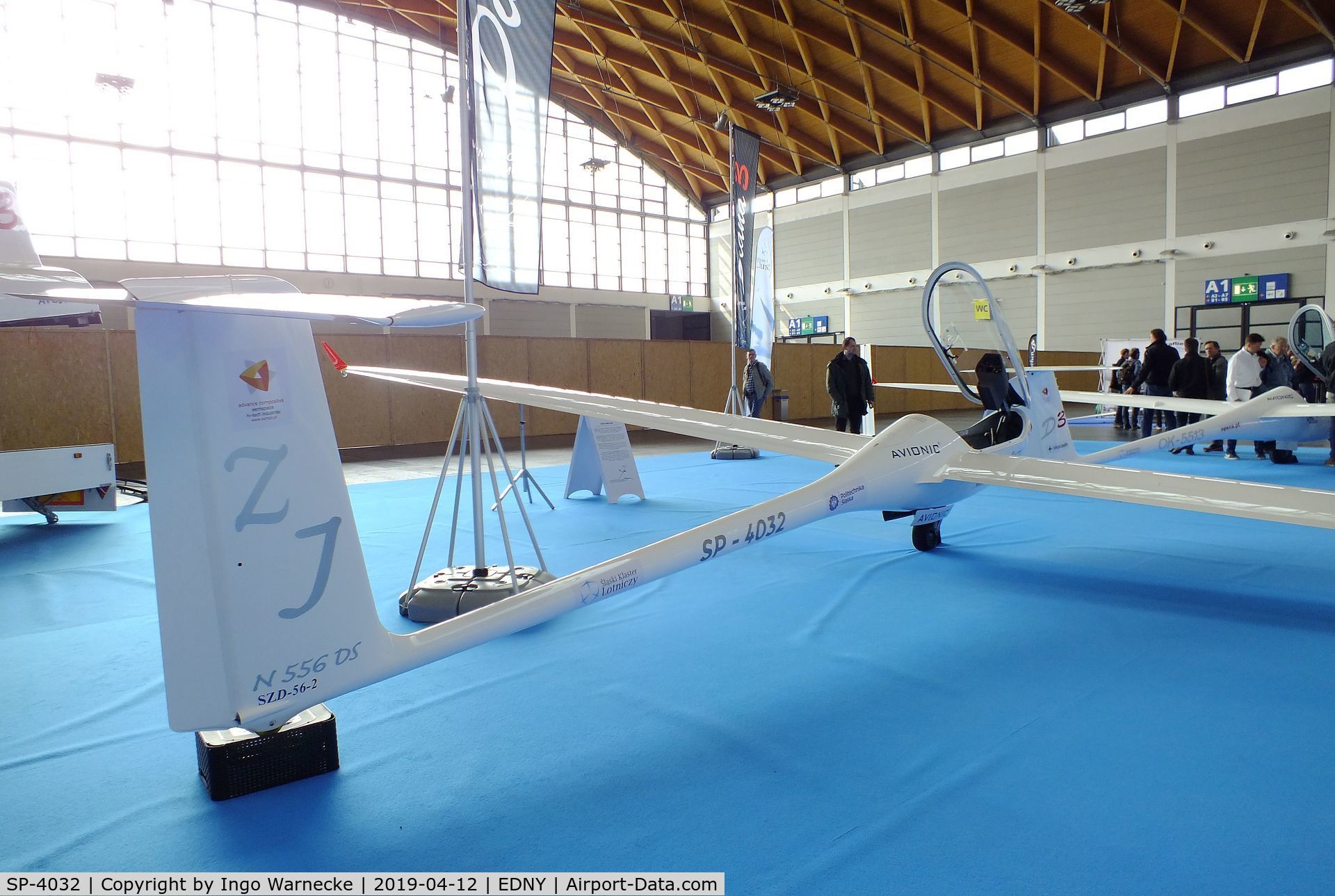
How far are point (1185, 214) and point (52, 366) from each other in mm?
24801

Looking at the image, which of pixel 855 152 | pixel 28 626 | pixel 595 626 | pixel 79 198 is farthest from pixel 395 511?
pixel 855 152

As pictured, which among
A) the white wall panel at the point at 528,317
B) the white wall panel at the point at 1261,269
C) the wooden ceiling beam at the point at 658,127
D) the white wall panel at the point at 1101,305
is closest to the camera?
the white wall panel at the point at 1261,269

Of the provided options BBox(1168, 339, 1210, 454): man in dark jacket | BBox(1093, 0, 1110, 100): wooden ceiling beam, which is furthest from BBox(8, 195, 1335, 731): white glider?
BBox(1093, 0, 1110, 100): wooden ceiling beam

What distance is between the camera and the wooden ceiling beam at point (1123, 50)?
17.9 metres

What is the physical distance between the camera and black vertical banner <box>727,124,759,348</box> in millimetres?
10508

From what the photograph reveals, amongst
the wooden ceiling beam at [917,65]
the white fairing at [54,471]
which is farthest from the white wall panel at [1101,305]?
the white fairing at [54,471]

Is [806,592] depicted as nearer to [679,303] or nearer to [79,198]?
[79,198]

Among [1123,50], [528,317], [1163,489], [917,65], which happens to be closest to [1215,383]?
[1163,489]

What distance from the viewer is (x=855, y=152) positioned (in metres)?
26.8

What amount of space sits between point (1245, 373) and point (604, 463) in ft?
29.1

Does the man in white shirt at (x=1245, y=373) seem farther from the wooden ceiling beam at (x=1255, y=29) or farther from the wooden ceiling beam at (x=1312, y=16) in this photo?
the wooden ceiling beam at (x=1255, y=29)

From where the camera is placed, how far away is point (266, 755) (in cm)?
223

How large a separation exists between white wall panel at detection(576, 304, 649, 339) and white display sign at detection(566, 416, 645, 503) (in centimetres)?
2135

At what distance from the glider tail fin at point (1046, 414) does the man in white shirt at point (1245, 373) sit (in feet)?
21.1
